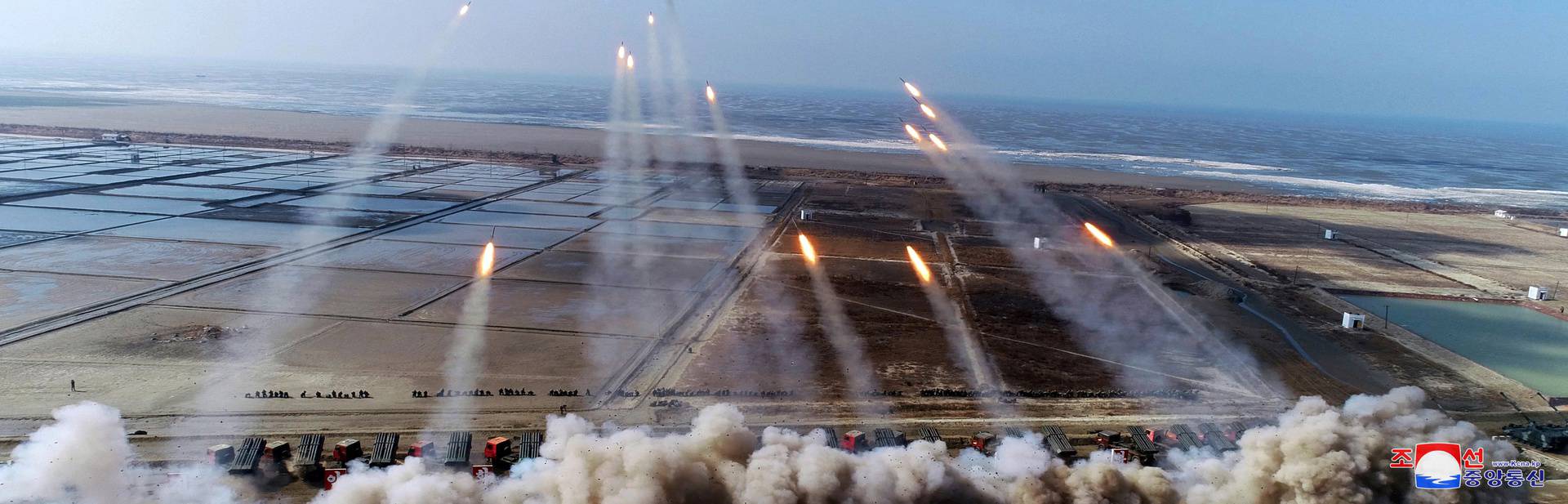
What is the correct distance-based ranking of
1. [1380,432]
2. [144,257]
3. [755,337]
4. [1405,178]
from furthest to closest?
[1405,178]
[144,257]
[755,337]
[1380,432]

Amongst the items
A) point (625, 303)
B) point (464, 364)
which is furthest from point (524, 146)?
point (464, 364)

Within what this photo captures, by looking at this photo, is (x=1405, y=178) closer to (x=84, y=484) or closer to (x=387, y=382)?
(x=387, y=382)

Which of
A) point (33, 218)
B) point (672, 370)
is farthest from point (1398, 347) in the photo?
point (33, 218)

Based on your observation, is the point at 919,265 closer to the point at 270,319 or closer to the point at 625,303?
the point at 625,303

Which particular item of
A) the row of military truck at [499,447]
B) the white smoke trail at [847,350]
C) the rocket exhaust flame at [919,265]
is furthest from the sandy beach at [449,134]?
the row of military truck at [499,447]

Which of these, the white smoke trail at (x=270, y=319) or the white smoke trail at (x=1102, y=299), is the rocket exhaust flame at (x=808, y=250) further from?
the white smoke trail at (x=270, y=319)
